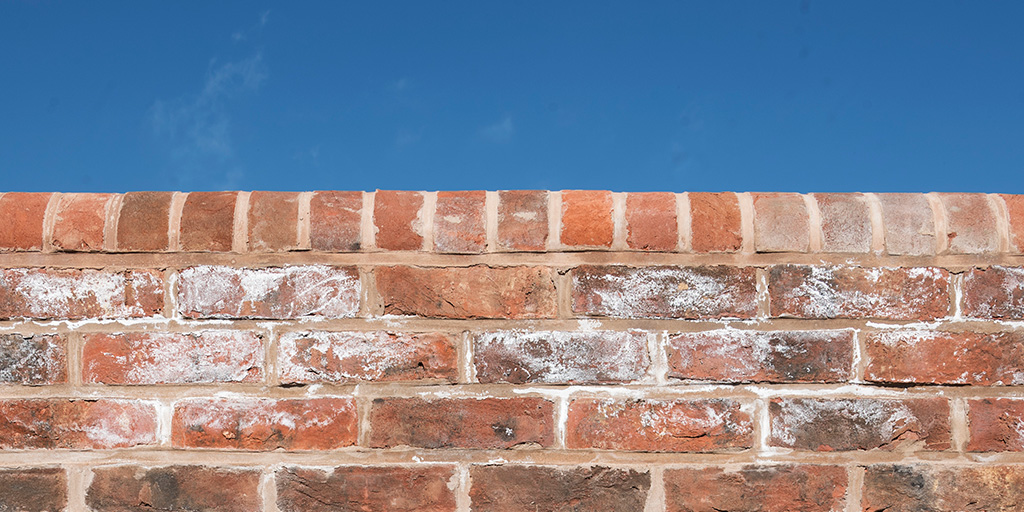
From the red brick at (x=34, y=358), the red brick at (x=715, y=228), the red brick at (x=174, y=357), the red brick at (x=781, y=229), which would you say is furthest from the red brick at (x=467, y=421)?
the red brick at (x=34, y=358)

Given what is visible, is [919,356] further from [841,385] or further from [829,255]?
[829,255]

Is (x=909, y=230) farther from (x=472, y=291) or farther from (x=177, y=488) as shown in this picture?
(x=177, y=488)

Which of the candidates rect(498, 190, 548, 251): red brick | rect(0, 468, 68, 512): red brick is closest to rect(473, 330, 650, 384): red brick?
rect(498, 190, 548, 251): red brick

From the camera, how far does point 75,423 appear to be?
4.37ft

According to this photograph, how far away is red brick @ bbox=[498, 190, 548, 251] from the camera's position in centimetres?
130

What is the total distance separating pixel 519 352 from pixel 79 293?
957 mm

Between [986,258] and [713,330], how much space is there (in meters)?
0.62

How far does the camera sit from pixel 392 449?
1313 mm

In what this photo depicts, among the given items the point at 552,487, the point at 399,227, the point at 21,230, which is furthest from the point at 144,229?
the point at 552,487

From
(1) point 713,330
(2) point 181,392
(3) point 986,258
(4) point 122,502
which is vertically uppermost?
(3) point 986,258

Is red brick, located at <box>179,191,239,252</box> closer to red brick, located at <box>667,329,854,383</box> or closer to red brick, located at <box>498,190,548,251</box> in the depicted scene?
red brick, located at <box>498,190,548,251</box>

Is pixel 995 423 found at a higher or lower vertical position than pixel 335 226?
lower

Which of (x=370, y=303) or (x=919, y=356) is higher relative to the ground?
(x=370, y=303)

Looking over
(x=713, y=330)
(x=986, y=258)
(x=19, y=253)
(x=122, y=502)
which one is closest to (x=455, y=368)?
(x=713, y=330)
